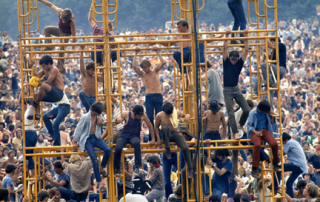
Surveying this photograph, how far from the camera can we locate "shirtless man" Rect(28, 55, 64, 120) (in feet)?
47.1

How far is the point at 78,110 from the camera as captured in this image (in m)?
25.5

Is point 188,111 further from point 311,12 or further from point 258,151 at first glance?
point 311,12

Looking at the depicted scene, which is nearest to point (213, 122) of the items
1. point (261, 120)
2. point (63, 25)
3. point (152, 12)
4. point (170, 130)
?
point (261, 120)

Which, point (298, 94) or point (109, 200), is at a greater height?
point (298, 94)

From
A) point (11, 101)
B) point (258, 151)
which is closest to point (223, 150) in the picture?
point (258, 151)

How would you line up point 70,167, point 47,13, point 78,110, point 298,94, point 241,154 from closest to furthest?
point 70,167
point 241,154
point 78,110
point 298,94
point 47,13

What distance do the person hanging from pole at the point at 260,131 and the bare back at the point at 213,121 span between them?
118 cm

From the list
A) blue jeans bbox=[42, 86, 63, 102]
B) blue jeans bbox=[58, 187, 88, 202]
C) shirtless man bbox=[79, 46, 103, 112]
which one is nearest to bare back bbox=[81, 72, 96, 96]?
shirtless man bbox=[79, 46, 103, 112]

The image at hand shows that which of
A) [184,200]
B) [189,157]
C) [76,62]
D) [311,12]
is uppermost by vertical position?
[311,12]

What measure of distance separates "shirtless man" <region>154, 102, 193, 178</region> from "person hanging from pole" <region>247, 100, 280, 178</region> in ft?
4.97

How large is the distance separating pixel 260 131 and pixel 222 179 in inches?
71.9

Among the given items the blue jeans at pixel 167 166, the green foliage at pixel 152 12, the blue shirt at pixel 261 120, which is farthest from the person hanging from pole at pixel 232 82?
the green foliage at pixel 152 12

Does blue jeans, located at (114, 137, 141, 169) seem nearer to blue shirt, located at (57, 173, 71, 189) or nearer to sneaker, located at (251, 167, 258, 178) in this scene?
blue shirt, located at (57, 173, 71, 189)

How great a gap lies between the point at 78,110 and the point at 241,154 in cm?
861
